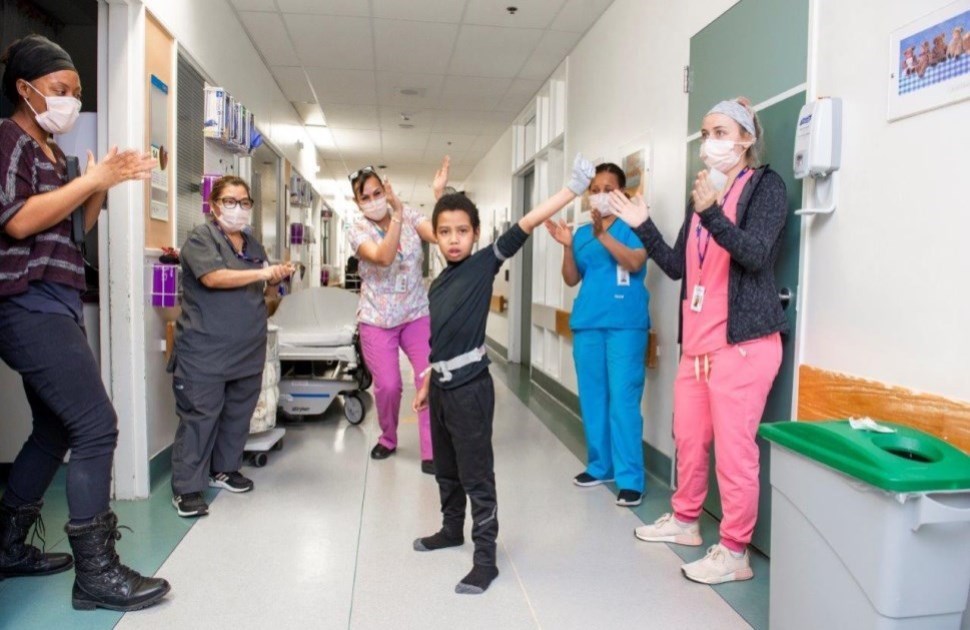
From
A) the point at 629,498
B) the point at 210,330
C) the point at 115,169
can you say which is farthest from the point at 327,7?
the point at 629,498

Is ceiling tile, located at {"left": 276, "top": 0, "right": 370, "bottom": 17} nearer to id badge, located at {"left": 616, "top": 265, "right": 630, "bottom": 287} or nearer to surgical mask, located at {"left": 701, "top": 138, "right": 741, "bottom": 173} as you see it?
id badge, located at {"left": 616, "top": 265, "right": 630, "bottom": 287}

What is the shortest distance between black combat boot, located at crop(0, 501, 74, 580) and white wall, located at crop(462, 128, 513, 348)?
5768 millimetres

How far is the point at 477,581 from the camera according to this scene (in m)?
2.12

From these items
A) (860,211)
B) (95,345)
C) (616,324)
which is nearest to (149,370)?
(95,345)

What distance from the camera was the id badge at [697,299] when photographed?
2303 millimetres

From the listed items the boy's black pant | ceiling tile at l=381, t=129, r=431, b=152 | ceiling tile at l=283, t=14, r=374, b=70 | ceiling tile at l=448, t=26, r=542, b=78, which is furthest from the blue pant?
ceiling tile at l=381, t=129, r=431, b=152

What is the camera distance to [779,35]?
2.36 meters

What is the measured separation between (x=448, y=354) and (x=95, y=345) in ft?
6.41

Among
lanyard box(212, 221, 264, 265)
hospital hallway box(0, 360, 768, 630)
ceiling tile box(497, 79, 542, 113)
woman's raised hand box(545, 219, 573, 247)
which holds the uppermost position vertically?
ceiling tile box(497, 79, 542, 113)

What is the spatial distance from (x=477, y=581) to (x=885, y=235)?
1570mm

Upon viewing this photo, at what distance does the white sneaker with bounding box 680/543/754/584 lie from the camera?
7.20 ft

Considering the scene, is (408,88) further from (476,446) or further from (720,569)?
(720,569)

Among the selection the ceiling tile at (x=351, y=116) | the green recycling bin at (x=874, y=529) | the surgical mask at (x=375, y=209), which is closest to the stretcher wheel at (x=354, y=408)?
A: the surgical mask at (x=375, y=209)

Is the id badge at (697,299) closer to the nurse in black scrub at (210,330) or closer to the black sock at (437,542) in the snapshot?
the black sock at (437,542)
